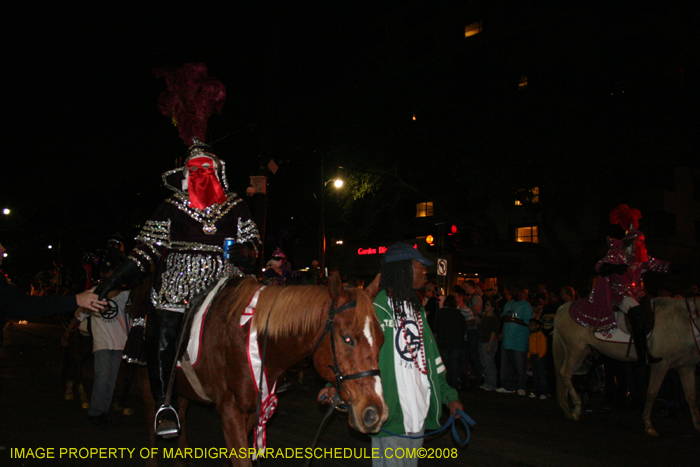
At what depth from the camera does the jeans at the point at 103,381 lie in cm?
702

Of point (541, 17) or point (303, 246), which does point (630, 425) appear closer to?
point (541, 17)

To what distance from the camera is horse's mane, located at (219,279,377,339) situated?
3.35m

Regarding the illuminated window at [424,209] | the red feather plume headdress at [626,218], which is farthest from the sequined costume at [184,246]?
the illuminated window at [424,209]

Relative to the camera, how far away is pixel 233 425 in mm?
3543

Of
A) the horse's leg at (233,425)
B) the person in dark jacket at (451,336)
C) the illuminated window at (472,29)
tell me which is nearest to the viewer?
the horse's leg at (233,425)

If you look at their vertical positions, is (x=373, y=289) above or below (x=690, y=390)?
above

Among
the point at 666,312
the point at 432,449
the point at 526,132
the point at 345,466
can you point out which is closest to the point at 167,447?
the point at 345,466

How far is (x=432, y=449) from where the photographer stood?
20.6 feet

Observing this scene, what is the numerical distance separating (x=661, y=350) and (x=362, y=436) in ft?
17.7

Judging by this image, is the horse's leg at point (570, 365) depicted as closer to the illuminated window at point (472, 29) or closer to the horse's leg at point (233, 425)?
the horse's leg at point (233, 425)

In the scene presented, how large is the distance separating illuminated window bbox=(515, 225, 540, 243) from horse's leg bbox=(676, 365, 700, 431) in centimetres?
2072

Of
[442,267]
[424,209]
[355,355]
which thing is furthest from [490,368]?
[424,209]

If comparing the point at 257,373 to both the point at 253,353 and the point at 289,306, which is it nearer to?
the point at 253,353

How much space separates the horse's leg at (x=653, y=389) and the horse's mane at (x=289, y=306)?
6.31m
